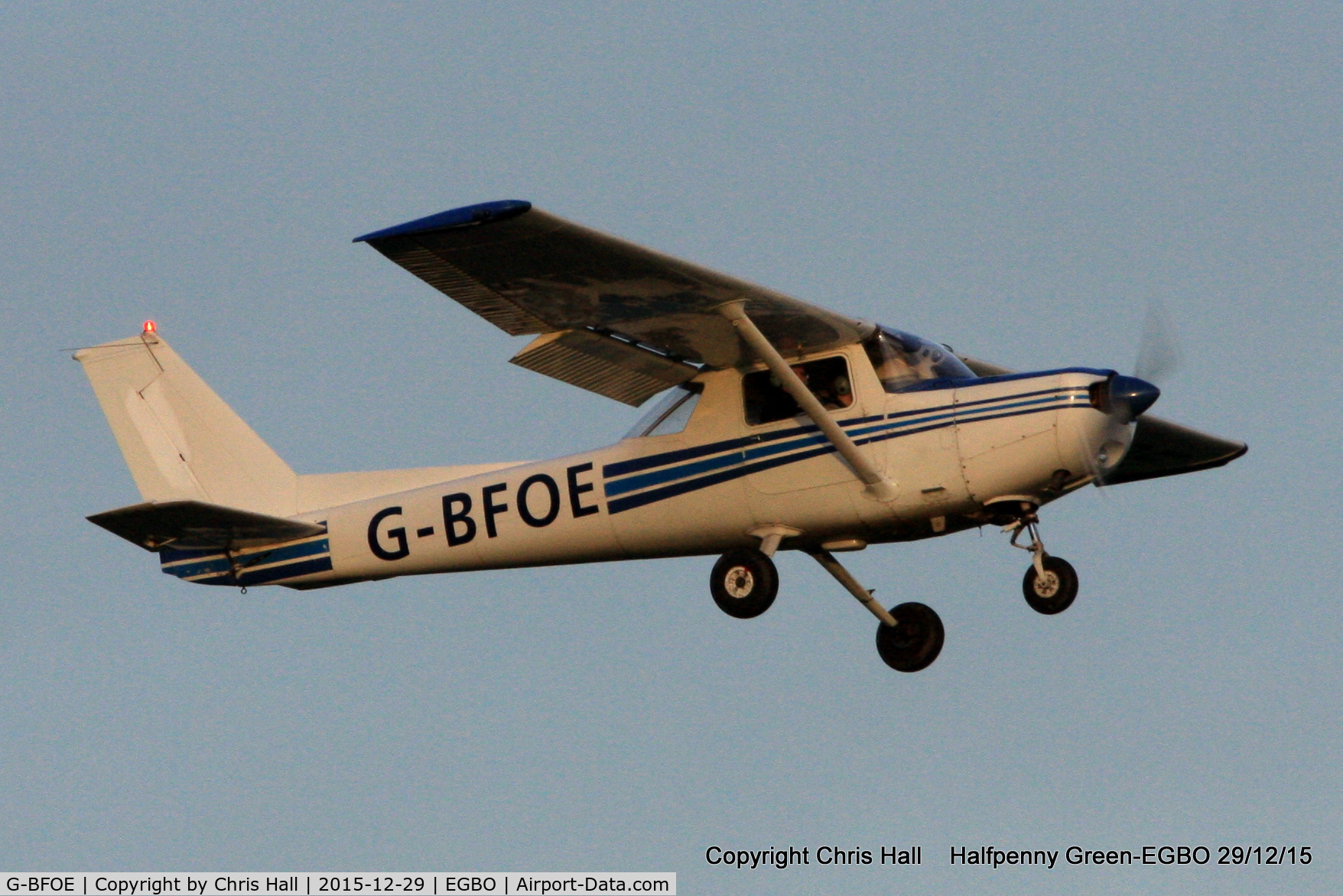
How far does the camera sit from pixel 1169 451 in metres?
17.6

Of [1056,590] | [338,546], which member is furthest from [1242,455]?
[338,546]

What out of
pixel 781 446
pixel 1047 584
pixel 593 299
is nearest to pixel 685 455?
pixel 781 446

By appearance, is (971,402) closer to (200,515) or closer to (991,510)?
(991,510)

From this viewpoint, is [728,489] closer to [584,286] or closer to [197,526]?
[584,286]

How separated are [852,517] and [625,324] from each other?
2323 mm

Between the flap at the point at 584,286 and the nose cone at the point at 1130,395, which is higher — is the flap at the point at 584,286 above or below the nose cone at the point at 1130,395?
above

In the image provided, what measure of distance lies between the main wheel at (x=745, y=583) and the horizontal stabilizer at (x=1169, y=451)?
3.50 meters

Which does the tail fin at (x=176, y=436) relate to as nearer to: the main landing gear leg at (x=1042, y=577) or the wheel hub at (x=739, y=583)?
the wheel hub at (x=739, y=583)

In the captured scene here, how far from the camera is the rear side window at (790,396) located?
15.6 metres

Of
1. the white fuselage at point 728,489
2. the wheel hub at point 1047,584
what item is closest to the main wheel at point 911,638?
the white fuselage at point 728,489

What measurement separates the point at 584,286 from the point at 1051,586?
166 inches

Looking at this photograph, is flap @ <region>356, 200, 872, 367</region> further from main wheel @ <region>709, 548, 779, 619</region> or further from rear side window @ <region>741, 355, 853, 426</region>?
main wheel @ <region>709, 548, 779, 619</region>

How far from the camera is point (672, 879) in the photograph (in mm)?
14742

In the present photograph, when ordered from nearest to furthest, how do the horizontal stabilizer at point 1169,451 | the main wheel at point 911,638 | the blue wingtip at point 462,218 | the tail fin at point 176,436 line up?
the blue wingtip at point 462,218 < the main wheel at point 911,638 < the horizontal stabilizer at point 1169,451 < the tail fin at point 176,436
